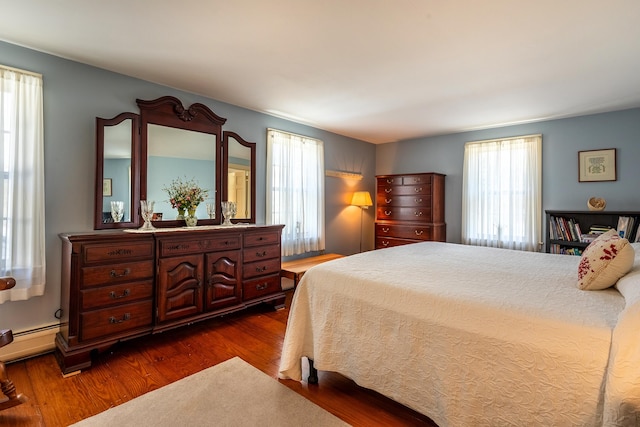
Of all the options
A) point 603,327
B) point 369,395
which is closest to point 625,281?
point 603,327

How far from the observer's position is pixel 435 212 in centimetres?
470

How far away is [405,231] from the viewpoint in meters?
4.87

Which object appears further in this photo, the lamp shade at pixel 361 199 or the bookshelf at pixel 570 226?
the lamp shade at pixel 361 199

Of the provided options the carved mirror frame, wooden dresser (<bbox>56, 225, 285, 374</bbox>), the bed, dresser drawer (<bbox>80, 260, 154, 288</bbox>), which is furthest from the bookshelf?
dresser drawer (<bbox>80, 260, 154, 288</bbox>)

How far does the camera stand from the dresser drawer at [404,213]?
4.70 meters

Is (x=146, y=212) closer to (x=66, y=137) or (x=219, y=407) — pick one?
(x=66, y=137)

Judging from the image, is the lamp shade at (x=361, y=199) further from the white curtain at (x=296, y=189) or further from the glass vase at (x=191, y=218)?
the glass vase at (x=191, y=218)

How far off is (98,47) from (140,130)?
2.48 ft

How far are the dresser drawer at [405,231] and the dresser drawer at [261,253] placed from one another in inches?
88.8

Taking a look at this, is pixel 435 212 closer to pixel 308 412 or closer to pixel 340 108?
pixel 340 108

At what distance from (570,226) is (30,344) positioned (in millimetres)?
5535

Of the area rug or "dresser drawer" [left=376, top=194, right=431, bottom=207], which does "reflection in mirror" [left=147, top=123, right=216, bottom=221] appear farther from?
"dresser drawer" [left=376, top=194, right=431, bottom=207]

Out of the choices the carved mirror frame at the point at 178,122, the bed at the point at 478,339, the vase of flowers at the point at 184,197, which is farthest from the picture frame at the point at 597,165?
the vase of flowers at the point at 184,197

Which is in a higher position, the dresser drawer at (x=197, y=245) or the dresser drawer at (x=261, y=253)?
the dresser drawer at (x=197, y=245)
